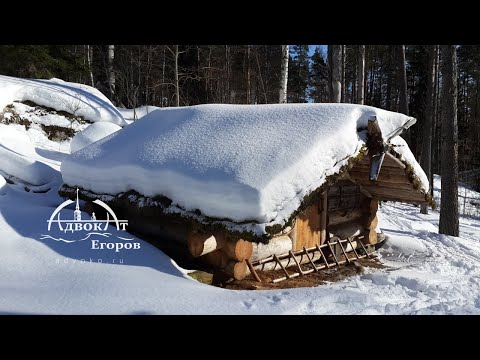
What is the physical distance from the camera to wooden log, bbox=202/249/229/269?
5.34 metres

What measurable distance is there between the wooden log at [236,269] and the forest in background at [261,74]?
712 cm

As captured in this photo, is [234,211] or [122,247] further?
[122,247]

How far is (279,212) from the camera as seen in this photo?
4.50 metres

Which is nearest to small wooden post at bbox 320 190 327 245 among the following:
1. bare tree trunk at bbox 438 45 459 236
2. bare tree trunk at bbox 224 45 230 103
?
bare tree trunk at bbox 438 45 459 236

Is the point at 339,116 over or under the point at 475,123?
under

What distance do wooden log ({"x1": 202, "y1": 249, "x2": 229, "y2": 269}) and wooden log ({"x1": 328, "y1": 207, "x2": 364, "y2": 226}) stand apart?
3086mm

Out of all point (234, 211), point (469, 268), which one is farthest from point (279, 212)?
point (469, 268)

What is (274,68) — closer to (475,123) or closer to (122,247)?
(475,123)

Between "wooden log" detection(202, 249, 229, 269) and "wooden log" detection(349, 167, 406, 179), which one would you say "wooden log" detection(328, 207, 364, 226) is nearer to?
"wooden log" detection(349, 167, 406, 179)

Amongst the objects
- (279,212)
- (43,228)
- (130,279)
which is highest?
(279,212)

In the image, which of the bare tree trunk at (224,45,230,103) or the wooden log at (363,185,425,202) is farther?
the bare tree trunk at (224,45,230,103)
